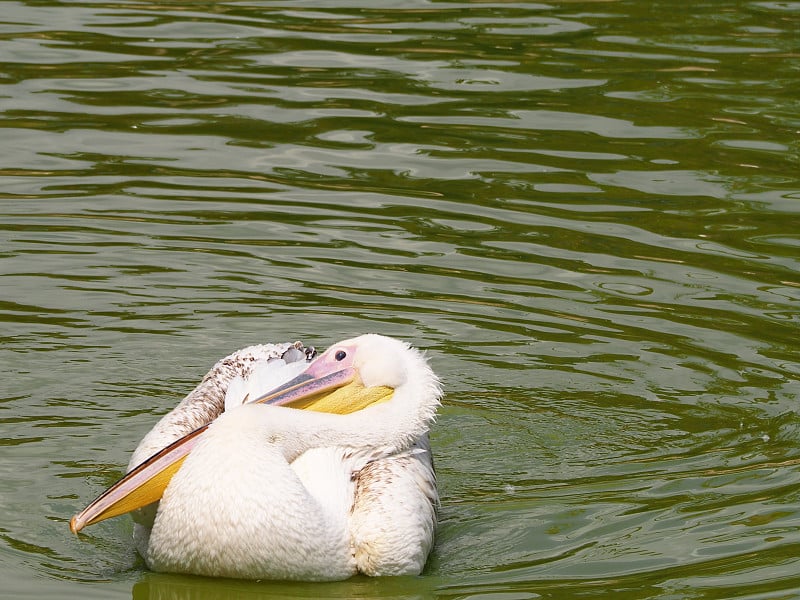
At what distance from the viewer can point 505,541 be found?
5895 millimetres

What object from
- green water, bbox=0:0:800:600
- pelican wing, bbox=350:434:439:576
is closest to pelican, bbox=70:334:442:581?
pelican wing, bbox=350:434:439:576

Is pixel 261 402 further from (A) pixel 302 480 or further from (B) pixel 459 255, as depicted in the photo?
(B) pixel 459 255

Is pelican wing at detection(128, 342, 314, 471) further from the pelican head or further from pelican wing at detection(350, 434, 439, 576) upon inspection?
pelican wing at detection(350, 434, 439, 576)

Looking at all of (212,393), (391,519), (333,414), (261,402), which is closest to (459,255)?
(212,393)

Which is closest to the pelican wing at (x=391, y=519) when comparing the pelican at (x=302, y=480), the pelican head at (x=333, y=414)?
the pelican at (x=302, y=480)

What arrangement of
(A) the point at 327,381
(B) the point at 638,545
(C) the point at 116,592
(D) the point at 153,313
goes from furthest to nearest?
(D) the point at 153,313
(A) the point at 327,381
(B) the point at 638,545
(C) the point at 116,592

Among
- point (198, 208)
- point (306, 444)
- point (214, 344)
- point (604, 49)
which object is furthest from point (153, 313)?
point (604, 49)

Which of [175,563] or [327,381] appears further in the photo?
[327,381]

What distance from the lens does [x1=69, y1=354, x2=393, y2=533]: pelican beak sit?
560 cm

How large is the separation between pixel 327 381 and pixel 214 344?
1734mm

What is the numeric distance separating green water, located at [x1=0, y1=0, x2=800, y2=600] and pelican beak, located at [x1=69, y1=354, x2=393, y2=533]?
0.25 meters

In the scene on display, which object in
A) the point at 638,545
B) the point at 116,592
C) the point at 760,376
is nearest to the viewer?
the point at 116,592

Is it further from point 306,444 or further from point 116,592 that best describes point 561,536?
point 116,592

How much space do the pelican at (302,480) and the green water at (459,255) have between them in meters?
0.13
